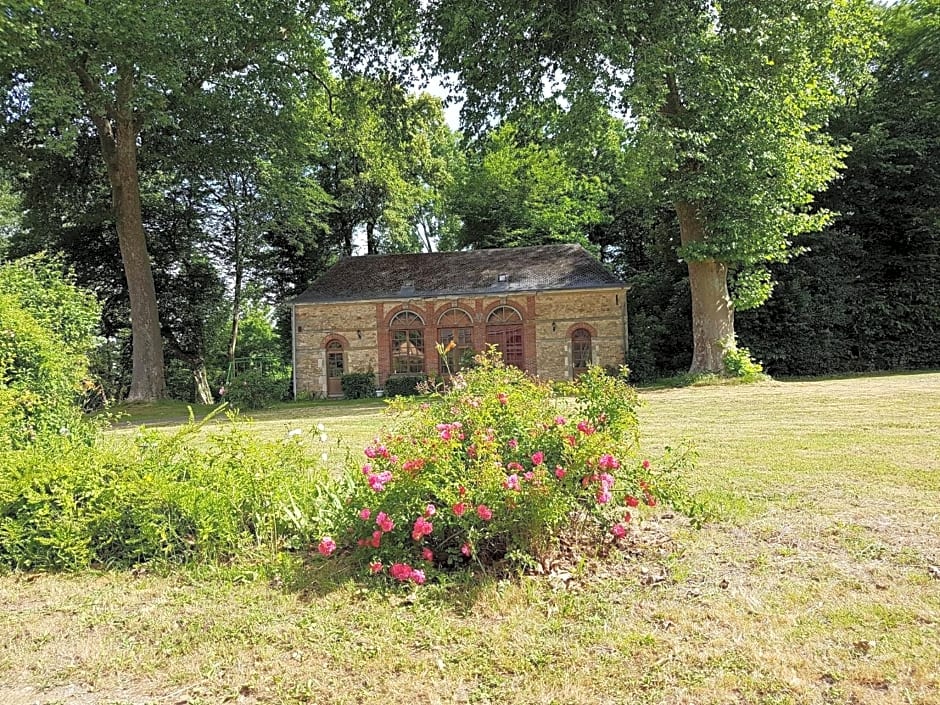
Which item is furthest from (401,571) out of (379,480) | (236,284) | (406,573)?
(236,284)

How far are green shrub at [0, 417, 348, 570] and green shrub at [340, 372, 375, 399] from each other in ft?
61.3

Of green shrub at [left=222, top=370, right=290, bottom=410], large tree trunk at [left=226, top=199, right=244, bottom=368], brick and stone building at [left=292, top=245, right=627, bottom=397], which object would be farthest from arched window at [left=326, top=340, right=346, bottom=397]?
large tree trunk at [left=226, top=199, right=244, bottom=368]

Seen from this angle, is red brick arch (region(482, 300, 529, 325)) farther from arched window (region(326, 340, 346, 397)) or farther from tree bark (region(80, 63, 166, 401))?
tree bark (region(80, 63, 166, 401))

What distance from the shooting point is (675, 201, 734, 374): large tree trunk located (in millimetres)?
18562

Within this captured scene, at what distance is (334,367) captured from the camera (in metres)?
24.3

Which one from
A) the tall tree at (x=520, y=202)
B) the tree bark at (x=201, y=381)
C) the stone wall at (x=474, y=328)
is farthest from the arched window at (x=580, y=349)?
the tree bark at (x=201, y=381)

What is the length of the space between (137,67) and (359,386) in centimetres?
1206

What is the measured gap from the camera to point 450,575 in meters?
3.90

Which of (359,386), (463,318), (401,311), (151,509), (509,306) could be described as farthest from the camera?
(401,311)

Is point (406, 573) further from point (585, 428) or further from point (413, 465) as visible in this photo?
point (585, 428)

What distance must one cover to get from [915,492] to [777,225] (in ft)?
44.5

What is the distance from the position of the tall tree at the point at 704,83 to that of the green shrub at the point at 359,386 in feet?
33.8

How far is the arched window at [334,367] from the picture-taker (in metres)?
24.1

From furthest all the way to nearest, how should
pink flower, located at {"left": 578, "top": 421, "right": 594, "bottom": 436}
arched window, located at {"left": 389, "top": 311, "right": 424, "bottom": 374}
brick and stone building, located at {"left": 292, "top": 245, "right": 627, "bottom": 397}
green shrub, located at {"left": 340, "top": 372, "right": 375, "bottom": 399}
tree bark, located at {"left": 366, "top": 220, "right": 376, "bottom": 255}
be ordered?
1. tree bark, located at {"left": 366, "top": 220, "right": 376, "bottom": 255}
2. arched window, located at {"left": 389, "top": 311, "right": 424, "bottom": 374}
3. green shrub, located at {"left": 340, "top": 372, "right": 375, "bottom": 399}
4. brick and stone building, located at {"left": 292, "top": 245, "right": 627, "bottom": 397}
5. pink flower, located at {"left": 578, "top": 421, "right": 594, "bottom": 436}
